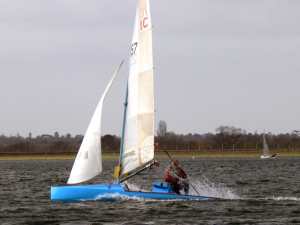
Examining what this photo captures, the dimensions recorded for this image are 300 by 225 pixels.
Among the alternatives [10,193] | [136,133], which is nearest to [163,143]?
[10,193]

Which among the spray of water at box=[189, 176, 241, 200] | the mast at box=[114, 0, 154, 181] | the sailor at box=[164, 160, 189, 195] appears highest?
the mast at box=[114, 0, 154, 181]

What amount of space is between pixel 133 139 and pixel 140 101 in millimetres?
1828

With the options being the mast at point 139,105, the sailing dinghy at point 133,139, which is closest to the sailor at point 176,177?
the sailing dinghy at point 133,139

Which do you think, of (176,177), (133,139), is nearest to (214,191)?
(176,177)

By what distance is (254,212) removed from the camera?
118 ft

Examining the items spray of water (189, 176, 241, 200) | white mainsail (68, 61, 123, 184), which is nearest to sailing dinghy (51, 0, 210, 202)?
white mainsail (68, 61, 123, 184)

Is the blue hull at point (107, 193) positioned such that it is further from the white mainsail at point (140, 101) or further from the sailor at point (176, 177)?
the white mainsail at point (140, 101)

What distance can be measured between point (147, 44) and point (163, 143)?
162m

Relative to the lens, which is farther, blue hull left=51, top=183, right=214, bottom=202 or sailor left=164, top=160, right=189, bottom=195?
sailor left=164, top=160, right=189, bottom=195

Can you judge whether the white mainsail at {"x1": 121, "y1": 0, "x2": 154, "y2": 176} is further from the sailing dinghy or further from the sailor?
the sailor

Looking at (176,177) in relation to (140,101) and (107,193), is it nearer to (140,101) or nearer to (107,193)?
(107,193)

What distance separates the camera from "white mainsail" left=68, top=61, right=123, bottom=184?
37875 mm

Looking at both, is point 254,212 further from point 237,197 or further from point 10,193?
point 10,193

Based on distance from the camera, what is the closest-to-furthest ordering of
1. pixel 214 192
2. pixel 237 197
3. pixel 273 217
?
pixel 273 217 < pixel 237 197 < pixel 214 192
